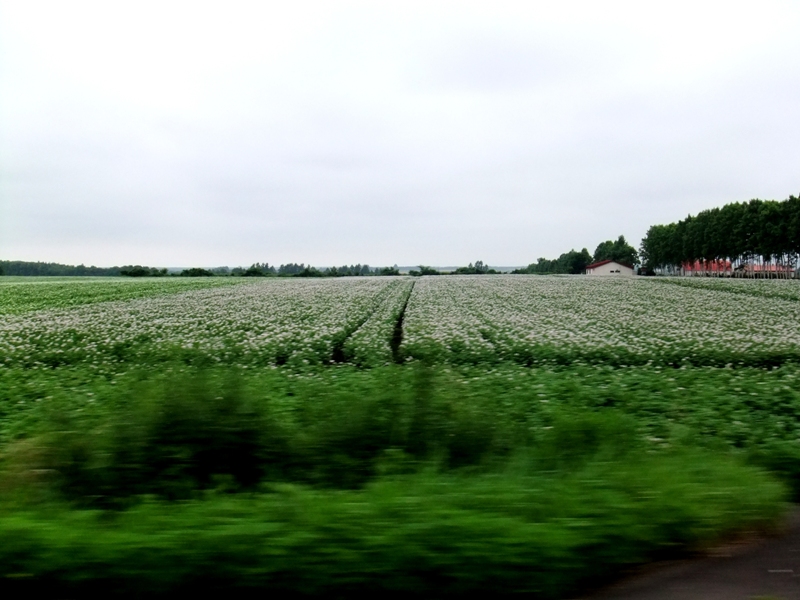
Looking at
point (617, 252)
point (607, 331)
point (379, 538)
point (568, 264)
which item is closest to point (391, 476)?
point (379, 538)

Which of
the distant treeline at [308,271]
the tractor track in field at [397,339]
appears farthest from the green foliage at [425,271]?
the tractor track in field at [397,339]

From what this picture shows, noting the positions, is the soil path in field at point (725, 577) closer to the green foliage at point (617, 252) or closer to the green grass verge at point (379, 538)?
the green grass verge at point (379, 538)

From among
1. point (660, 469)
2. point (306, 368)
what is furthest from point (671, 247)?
point (660, 469)

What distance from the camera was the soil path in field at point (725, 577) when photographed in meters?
3.99

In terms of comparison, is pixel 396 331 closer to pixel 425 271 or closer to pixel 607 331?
pixel 607 331

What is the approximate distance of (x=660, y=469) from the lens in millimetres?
5340

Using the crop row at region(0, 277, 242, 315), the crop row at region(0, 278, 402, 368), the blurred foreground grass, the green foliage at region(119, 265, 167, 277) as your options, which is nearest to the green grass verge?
the blurred foreground grass

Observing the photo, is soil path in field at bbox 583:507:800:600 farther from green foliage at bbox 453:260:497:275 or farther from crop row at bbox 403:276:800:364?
green foliage at bbox 453:260:497:275

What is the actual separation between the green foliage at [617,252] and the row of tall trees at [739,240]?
31094 mm

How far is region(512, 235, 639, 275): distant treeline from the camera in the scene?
5344 inches

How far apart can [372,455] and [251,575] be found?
259 centimetres

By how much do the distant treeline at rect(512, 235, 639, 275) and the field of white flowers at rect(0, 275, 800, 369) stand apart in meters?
97.4

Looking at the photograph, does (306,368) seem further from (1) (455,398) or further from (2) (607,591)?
(2) (607,591)

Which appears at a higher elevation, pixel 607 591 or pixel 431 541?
pixel 431 541
